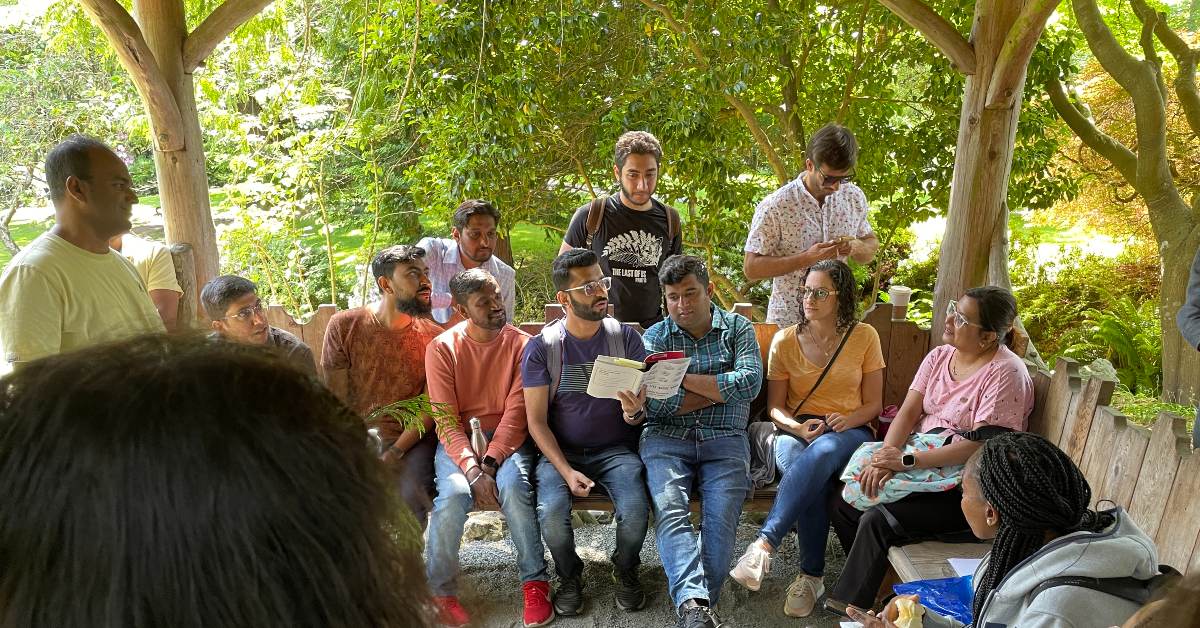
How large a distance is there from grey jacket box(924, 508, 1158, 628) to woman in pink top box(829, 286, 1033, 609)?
1.11 metres

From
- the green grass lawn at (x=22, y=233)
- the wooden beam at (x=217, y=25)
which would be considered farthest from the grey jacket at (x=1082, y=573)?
the green grass lawn at (x=22, y=233)

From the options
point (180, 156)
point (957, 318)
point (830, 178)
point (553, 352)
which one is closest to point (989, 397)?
point (957, 318)

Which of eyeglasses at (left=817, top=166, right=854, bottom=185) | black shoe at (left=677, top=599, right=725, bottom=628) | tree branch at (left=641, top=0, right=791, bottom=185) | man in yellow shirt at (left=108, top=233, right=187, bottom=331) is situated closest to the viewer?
black shoe at (left=677, top=599, right=725, bottom=628)

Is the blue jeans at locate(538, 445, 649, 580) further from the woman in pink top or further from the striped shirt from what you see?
the woman in pink top

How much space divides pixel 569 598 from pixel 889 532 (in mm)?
1288

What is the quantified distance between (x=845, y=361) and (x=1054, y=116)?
3858 mm

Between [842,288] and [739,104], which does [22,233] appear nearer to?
[739,104]

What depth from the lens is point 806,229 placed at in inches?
161

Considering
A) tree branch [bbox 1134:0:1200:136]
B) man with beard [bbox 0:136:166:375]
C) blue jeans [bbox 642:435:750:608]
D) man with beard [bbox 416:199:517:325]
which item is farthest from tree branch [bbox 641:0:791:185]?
man with beard [bbox 0:136:166:375]

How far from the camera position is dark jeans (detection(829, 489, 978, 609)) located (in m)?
3.23

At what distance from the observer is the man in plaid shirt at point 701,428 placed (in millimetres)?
3447

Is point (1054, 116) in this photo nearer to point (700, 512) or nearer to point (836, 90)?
point (836, 90)

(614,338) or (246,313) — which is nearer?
(246,313)

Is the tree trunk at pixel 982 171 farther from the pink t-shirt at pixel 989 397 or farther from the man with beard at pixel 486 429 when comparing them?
the man with beard at pixel 486 429
